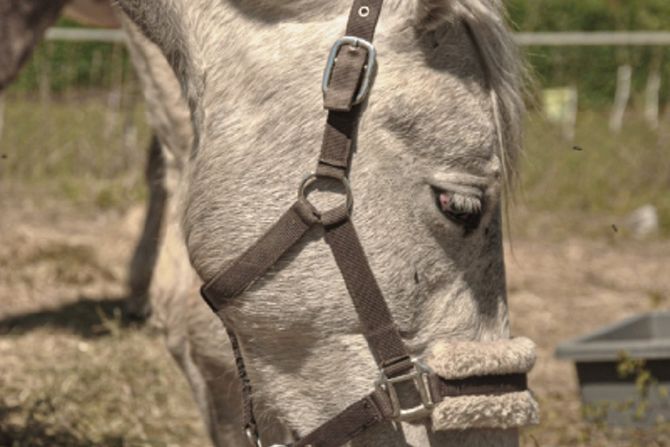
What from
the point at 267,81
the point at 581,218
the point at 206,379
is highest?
the point at 267,81

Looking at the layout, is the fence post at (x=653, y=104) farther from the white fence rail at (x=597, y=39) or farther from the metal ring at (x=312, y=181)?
the metal ring at (x=312, y=181)

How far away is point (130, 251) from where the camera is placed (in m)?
6.50

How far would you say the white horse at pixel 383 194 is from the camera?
8.30 ft

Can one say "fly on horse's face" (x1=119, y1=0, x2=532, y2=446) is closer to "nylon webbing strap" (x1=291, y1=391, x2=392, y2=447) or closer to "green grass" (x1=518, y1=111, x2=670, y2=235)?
"nylon webbing strap" (x1=291, y1=391, x2=392, y2=447)

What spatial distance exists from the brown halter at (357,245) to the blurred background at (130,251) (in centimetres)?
46

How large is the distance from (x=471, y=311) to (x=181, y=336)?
1443mm

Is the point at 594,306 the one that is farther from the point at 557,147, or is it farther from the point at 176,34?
the point at 176,34

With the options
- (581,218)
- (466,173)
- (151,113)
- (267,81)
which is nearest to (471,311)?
(466,173)

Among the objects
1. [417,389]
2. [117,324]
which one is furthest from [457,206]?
[117,324]

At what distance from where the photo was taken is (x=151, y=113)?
4.17 meters

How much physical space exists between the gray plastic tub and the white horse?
4.89 feet

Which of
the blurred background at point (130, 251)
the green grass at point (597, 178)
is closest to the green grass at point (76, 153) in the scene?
the blurred background at point (130, 251)

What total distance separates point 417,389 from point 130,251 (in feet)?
13.8

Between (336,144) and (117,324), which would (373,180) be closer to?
(336,144)
